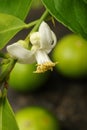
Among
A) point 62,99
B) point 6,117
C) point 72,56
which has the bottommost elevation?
point 62,99

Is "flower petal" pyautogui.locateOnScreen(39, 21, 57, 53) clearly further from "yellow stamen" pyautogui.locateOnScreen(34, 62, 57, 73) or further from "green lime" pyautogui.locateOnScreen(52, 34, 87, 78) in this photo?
"green lime" pyautogui.locateOnScreen(52, 34, 87, 78)

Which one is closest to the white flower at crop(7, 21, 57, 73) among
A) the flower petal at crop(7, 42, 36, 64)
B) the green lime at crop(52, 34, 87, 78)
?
the flower petal at crop(7, 42, 36, 64)

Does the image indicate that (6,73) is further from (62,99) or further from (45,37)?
(62,99)

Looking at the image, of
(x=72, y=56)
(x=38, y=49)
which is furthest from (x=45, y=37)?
(x=72, y=56)

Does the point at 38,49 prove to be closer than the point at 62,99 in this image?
Yes

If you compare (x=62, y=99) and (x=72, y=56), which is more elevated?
(x=72, y=56)
